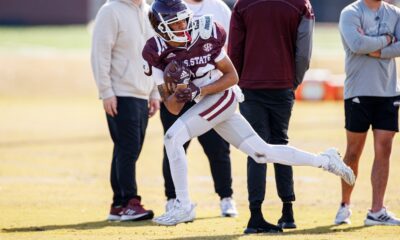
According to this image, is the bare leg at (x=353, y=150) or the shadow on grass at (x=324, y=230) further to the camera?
the bare leg at (x=353, y=150)

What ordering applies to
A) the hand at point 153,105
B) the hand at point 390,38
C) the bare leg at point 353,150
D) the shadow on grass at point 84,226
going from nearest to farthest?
1. the shadow on grass at point 84,226
2. the hand at point 390,38
3. the bare leg at point 353,150
4. the hand at point 153,105

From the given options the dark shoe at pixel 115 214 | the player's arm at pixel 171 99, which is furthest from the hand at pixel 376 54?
the dark shoe at pixel 115 214

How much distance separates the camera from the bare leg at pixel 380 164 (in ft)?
28.4

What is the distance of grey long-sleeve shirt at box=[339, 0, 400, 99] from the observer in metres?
8.57

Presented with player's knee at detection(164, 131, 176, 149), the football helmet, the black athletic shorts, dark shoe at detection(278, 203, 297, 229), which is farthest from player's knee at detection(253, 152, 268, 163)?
the black athletic shorts

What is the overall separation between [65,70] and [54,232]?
1934 centimetres

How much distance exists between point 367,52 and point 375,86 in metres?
0.32

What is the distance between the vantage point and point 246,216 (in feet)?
30.9

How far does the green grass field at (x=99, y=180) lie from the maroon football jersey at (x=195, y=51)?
1371mm

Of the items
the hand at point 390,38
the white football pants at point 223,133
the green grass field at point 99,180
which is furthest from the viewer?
the hand at point 390,38

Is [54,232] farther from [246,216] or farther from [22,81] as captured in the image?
[22,81]

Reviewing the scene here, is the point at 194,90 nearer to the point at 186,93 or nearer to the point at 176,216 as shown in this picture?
the point at 186,93

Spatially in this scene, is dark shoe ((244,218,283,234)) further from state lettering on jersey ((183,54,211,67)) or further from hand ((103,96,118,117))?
hand ((103,96,118,117))

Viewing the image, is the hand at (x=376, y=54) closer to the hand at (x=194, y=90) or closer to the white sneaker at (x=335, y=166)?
the white sneaker at (x=335, y=166)
